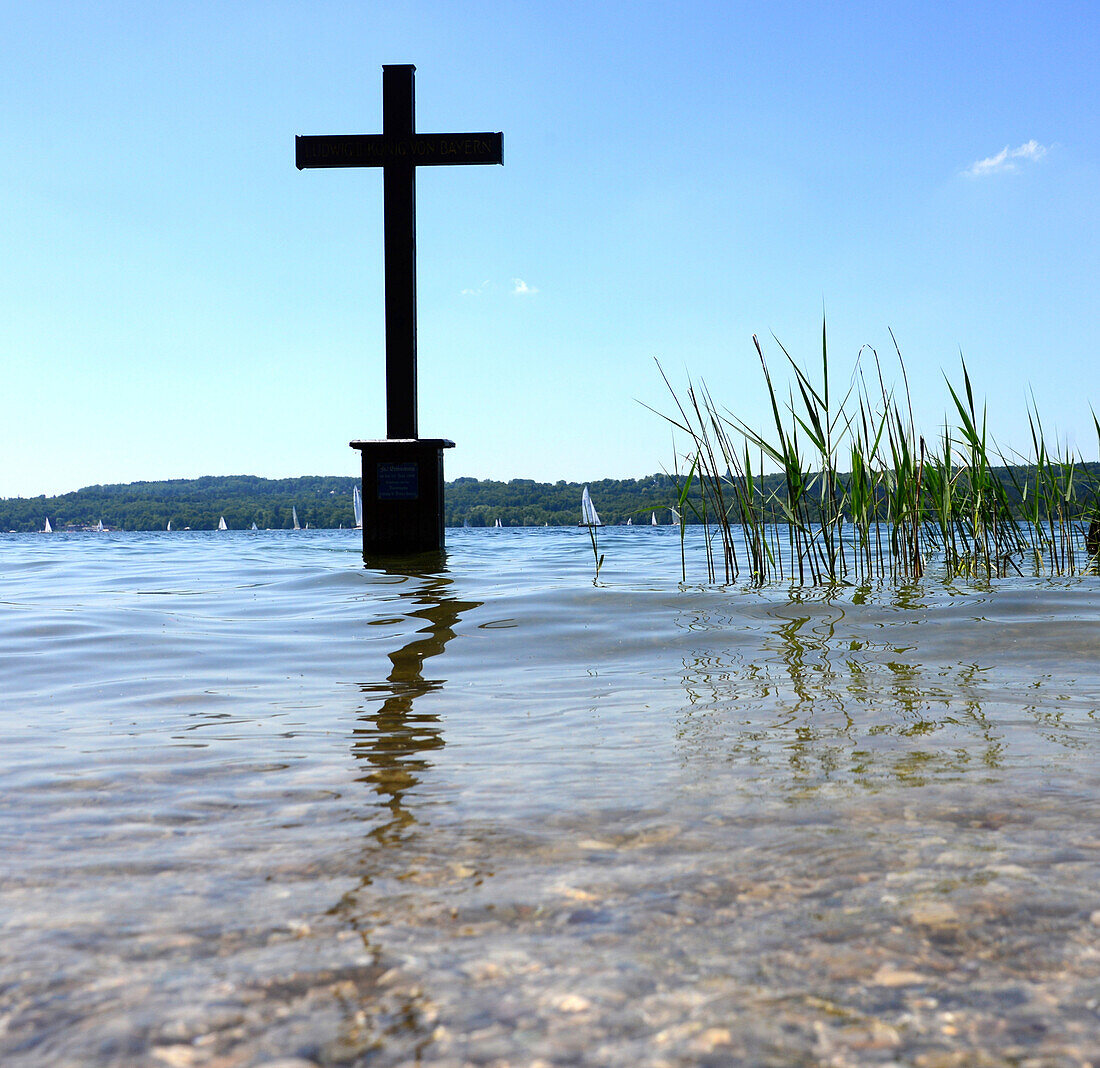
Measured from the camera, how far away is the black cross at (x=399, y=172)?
22.6ft

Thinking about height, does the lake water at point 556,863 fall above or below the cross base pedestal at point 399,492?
below

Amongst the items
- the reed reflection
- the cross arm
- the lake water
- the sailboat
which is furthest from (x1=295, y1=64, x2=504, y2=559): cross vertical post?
the lake water

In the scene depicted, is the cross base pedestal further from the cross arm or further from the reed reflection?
the reed reflection

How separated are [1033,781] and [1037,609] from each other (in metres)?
2.44

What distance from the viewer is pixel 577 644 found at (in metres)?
3.15

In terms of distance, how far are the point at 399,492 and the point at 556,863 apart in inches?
228

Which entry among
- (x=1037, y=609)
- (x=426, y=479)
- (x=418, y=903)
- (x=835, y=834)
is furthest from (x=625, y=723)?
(x=426, y=479)

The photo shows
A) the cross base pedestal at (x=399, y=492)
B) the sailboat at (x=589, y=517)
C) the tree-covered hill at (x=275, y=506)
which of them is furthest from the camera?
the tree-covered hill at (x=275, y=506)

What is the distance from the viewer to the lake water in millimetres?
791

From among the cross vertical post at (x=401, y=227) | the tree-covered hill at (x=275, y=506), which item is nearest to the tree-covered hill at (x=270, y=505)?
the tree-covered hill at (x=275, y=506)

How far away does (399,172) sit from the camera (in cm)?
693

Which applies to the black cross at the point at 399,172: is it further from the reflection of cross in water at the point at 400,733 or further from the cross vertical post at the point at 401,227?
the reflection of cross in water at the point at 400,733

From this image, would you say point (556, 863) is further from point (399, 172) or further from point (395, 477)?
point (399, 172)

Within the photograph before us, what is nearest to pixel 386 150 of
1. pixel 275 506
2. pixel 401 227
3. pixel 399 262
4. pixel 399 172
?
pixel 399 172
